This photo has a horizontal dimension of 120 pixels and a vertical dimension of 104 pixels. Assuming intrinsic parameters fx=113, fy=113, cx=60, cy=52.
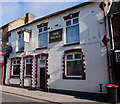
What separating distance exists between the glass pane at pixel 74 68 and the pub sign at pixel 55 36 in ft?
8.68

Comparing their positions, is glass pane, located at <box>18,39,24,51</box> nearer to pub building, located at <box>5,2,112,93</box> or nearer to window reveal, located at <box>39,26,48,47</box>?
pub building, located at <box>5,2,112,93</box>

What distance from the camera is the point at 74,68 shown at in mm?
9859

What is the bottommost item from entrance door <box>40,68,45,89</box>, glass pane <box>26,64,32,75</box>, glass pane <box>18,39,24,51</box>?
entrance door <box>40,68,45,89</box>

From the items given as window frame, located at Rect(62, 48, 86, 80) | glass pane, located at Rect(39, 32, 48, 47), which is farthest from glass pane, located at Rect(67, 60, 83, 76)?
glass pane, located at Rect(39, 32, 48, 47)

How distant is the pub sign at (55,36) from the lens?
36.2 ft

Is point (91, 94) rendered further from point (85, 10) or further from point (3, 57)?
point (3, 57)

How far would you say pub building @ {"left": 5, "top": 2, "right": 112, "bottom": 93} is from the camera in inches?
346

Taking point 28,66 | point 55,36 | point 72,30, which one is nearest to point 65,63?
point 55,36

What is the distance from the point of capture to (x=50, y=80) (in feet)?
36.0

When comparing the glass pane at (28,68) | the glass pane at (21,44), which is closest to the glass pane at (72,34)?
the glass pane at (28,68)

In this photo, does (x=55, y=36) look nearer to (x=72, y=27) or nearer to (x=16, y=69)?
(x=72, y=27)

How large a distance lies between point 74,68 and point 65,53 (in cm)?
158

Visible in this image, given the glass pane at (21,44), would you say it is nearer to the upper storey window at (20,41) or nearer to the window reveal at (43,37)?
the upper storey window at (20,41)

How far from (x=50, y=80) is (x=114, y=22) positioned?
7.51 metres
